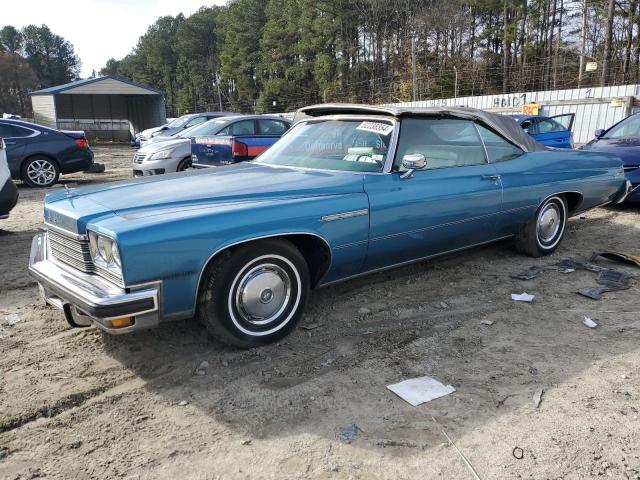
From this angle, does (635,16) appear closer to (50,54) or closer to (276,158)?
(276,158)

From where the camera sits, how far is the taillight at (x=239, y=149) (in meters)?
8.33

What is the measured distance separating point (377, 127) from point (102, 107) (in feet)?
117

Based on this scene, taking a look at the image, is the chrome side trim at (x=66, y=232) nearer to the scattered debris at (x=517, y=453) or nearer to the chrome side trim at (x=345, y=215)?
the chrome side trim at (x=345, y=215)

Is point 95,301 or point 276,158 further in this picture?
point 276,158

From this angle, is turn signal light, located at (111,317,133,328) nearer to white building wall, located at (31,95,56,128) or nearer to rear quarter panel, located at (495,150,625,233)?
rear quarter panel, located at (495,150,625,233)

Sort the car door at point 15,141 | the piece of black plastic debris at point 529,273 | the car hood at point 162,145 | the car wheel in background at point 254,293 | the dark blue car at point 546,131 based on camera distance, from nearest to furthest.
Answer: the car wheel in background at point 254,293, the piece of black plastic debris at point 529,273, the car door at point 15,141, the car hood at point 162,145, the dark blue car at point 546,131

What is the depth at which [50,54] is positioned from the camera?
8838cm

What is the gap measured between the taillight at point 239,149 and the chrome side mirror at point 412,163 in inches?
195

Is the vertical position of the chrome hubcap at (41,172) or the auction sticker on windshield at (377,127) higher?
the auction sticker on windshield at (377,127)

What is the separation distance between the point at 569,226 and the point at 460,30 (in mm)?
34679

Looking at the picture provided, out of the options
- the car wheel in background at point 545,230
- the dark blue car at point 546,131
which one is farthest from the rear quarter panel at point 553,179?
the dark blue car at point 546,131

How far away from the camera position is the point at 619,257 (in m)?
5.12

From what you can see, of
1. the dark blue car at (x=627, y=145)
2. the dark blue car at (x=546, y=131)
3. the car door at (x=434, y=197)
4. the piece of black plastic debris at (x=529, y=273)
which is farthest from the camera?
the dark blue car at (x=546, y=131)

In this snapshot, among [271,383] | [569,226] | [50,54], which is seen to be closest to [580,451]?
[271,383]
